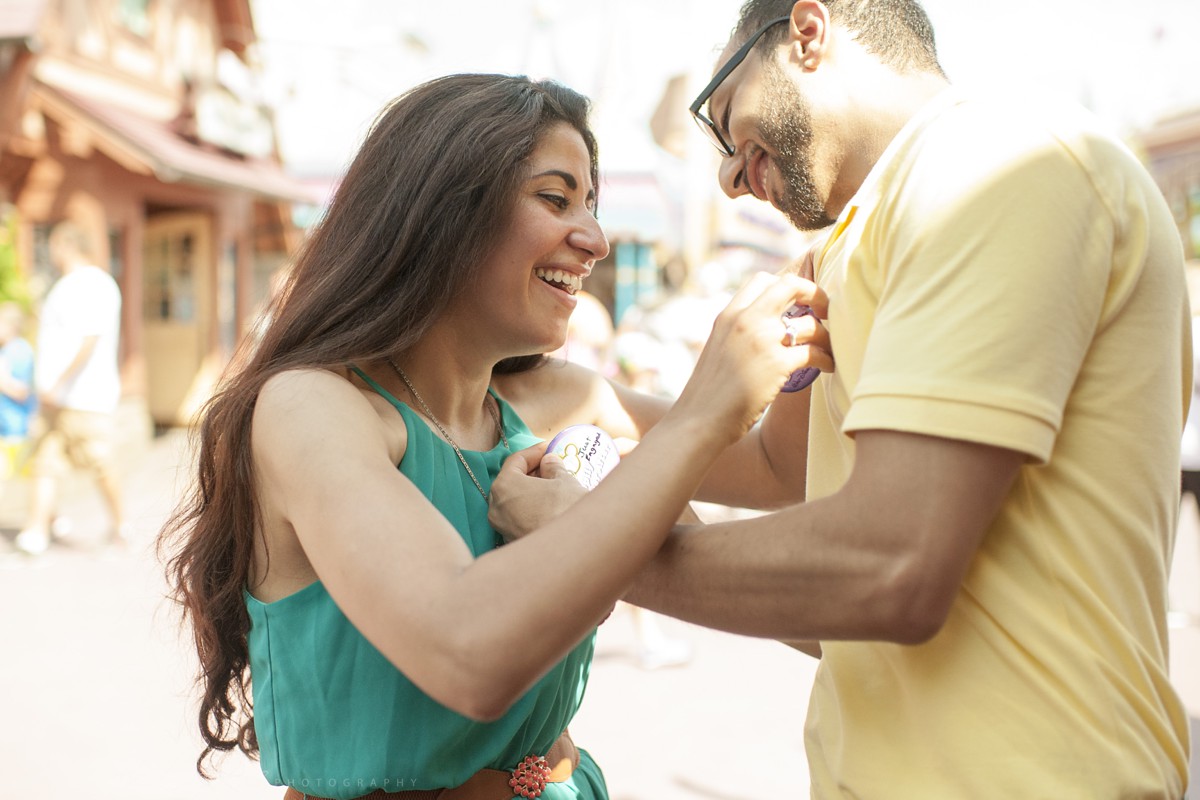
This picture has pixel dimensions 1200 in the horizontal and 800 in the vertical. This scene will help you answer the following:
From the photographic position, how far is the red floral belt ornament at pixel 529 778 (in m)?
1.91

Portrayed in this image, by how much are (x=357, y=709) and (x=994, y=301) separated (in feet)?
3.69

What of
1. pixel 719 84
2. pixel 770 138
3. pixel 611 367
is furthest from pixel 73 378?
pixel 770 138

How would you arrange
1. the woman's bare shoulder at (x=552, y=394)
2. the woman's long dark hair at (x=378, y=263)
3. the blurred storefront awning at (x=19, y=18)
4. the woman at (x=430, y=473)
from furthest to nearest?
1. the blurred storefront awning at (x=19, y=18)
2. the woman's bare shoulder at (x=552, y=394)
3. the woman's long dark hair at (x=378, y=263)
4. the woman at (x=430, y=473)

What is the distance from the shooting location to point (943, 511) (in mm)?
1277

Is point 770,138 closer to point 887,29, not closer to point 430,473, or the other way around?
point 887,29

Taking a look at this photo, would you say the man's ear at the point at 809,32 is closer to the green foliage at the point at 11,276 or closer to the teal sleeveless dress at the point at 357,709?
the teal sleeveless dress at the point at 357,709

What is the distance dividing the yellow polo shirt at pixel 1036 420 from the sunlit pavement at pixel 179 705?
2.51 metres

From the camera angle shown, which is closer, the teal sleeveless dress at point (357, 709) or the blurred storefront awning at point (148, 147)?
the teal sleeveless dress at point (357, 709)

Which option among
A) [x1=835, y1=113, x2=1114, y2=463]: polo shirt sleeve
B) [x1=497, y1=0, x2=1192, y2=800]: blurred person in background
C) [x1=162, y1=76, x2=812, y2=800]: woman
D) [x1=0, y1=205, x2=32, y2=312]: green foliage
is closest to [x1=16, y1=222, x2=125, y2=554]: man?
[x1=0, y1=205, x2=32, y2=312]: green foliage

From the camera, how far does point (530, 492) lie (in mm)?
1743

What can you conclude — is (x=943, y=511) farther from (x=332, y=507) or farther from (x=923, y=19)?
(x=923, y=19)

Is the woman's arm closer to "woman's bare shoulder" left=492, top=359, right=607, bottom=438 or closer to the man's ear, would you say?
the man's ear

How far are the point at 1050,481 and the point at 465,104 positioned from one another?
121cm

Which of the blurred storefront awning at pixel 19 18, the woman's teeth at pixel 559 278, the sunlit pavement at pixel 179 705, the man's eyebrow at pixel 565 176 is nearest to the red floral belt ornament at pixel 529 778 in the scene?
the woman's teeth at pixel 559 278
